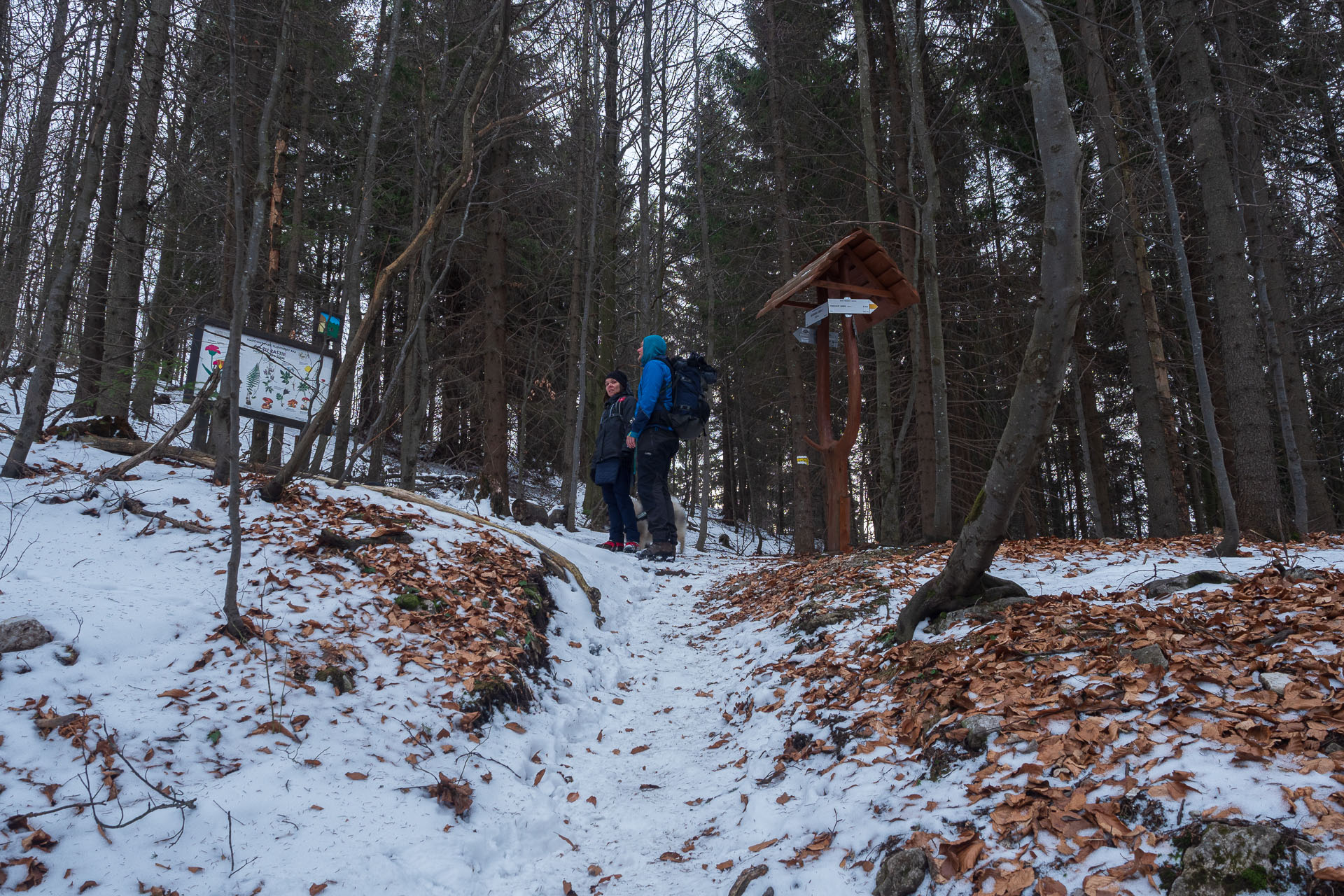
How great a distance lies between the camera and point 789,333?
37.3ft

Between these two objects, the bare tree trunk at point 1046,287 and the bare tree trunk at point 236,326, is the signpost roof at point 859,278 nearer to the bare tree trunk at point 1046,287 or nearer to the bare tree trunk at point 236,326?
the bare tree trunk at point 1046,287

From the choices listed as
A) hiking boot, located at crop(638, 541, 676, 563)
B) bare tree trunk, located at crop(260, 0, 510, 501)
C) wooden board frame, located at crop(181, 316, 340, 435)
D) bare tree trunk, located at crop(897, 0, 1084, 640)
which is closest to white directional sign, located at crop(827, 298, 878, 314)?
hiking boot, located at crop(638, 541, 676, 563)

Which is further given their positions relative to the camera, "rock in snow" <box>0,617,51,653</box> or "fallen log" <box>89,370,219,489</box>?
"fallen log" <box>89,370,219,489</box>

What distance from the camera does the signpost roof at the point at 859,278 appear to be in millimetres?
8008

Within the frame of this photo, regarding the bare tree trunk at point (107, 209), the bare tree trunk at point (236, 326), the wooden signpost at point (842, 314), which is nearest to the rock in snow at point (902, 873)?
the bare tree trunk at point (236, 326)

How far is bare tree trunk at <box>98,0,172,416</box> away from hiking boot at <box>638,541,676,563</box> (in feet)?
18.9

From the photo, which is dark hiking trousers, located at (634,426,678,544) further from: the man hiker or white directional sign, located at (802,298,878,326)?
white directional sign, located at (802,298,878,326)

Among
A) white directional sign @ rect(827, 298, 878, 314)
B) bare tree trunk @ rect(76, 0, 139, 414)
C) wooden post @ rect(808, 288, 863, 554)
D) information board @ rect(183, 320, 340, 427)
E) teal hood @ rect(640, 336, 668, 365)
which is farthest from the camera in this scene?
teal hood @ rect(640, 336, 668, 365)

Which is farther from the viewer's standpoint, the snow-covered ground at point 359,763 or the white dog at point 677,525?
the white dog at point 677,525

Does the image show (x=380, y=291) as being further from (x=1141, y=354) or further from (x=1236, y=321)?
(x=1141, y=354)

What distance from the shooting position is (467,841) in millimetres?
2744

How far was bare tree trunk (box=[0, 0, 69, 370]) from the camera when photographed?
5668mm

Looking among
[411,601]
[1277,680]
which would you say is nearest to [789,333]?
[411,601]

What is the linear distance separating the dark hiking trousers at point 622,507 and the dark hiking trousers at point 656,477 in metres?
0.18
